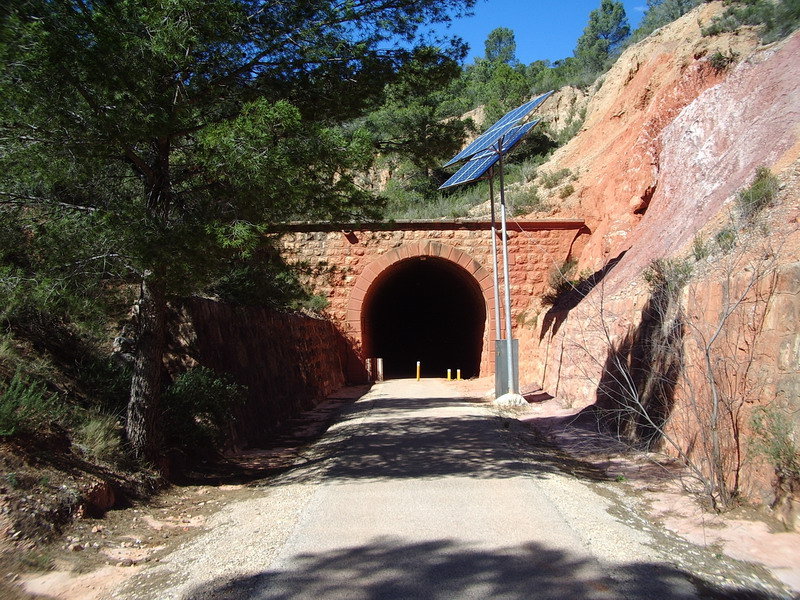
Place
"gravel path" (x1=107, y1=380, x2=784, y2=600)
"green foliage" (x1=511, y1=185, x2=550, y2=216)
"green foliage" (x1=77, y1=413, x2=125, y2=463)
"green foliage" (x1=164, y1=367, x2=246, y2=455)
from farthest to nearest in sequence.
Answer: "green foliage" (x1=511, y1=185, x2=550, y2=216)
"green foliage" (x1=164, y1=367, x2=246, y2=455)
"green foliage" (x1=77, y1=413, x2=125, y2=463)
"gravel path" (x1=107, y1=380, x2=784, y2=600)

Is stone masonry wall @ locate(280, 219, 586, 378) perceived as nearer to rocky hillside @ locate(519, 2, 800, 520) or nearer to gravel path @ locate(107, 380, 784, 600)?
rocky hillside @ locate(519, 2, 800, 520)

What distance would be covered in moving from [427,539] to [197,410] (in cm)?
403

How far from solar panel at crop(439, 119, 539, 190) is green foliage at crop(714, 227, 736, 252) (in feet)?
22.8

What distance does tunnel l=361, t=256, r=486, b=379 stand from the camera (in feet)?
93.0

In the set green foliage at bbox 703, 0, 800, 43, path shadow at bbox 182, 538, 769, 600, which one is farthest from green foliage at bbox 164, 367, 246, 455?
green foliage at bbox 703, 0, 800, 43

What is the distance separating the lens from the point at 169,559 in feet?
16.9

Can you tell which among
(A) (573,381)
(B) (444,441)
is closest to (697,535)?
(B) (444,441)

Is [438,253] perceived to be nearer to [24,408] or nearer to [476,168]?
[476,168]

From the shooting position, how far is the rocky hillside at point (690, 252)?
6.07 meters

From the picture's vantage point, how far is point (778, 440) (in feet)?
17.5

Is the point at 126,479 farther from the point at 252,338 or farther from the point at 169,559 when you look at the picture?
the point at 252,338

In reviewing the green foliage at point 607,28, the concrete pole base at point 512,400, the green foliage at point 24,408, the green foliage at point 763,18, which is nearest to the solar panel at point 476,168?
the concrete pole base at point 512,400

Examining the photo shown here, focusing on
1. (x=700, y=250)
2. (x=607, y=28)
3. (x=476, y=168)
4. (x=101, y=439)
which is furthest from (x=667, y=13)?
(x=101, y=439)

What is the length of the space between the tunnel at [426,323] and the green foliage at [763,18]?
11.8 metres
